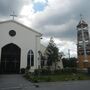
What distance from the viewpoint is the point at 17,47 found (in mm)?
36906

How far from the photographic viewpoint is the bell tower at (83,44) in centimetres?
4283

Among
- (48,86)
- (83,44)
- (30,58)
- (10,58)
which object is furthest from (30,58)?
(48,86)

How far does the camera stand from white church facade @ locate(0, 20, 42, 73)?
36.0m

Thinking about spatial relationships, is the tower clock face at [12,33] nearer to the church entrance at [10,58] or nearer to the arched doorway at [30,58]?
the church entrance at [10,58]

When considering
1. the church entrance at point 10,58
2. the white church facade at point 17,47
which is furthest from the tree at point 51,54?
the church entrance at point 10,58

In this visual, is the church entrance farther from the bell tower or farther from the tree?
the bell tower

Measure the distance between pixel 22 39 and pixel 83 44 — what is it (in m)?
14.7

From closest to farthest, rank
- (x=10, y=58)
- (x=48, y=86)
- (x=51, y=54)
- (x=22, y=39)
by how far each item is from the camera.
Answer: (x=48, y=86) < (x=10, y=58) < (x=22, y=39) < (x=51, y=54)

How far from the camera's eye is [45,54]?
4038 cm

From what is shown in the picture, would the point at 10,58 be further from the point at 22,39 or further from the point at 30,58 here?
the point at 22,39

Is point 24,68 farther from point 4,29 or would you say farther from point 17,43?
point 4,29

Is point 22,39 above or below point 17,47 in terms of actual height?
above

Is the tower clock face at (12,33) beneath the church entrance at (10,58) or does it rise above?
above

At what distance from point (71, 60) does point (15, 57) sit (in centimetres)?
2205
